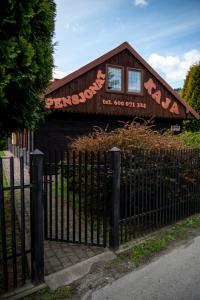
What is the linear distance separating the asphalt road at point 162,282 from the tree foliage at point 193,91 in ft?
48.1

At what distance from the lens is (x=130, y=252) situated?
168 inches

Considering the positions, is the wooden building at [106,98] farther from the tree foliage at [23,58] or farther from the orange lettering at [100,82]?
the tree foliage at [23,58]

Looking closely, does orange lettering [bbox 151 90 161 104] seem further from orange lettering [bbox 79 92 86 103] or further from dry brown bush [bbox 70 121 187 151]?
dry brown bush [bbox 70 121 187 151]

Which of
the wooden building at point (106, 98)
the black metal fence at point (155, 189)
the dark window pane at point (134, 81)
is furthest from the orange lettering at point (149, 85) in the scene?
the black metal fence at point (155, 189)

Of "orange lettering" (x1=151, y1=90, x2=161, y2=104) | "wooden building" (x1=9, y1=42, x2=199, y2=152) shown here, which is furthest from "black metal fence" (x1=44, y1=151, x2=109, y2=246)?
"orange lettering" (x1=151, y1=90, x2=161, y2=104)

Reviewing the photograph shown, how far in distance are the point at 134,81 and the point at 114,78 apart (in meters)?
1.31

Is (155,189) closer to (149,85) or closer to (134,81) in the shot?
(134,81)

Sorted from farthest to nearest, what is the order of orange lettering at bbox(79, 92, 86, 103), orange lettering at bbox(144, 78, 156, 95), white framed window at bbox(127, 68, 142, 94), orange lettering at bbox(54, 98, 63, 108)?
orange lettering at bbox(144, 78, 156, 95) → white framed window at bbox(127, 68, 142, 94) → orange lettering at bbox(79, 92, 86, 103) → orange lettering at bbox(54, 98, 63, 108)

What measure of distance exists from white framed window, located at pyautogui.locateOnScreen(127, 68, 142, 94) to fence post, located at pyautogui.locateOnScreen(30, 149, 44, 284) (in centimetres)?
1091

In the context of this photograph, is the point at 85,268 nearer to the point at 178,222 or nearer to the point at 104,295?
the point at 104,295

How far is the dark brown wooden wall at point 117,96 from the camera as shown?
11.9 metres

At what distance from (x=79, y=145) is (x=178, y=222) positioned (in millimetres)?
2923

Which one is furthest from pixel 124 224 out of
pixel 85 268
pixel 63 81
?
pixel 63 81

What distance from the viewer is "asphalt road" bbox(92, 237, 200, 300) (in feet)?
10.3
